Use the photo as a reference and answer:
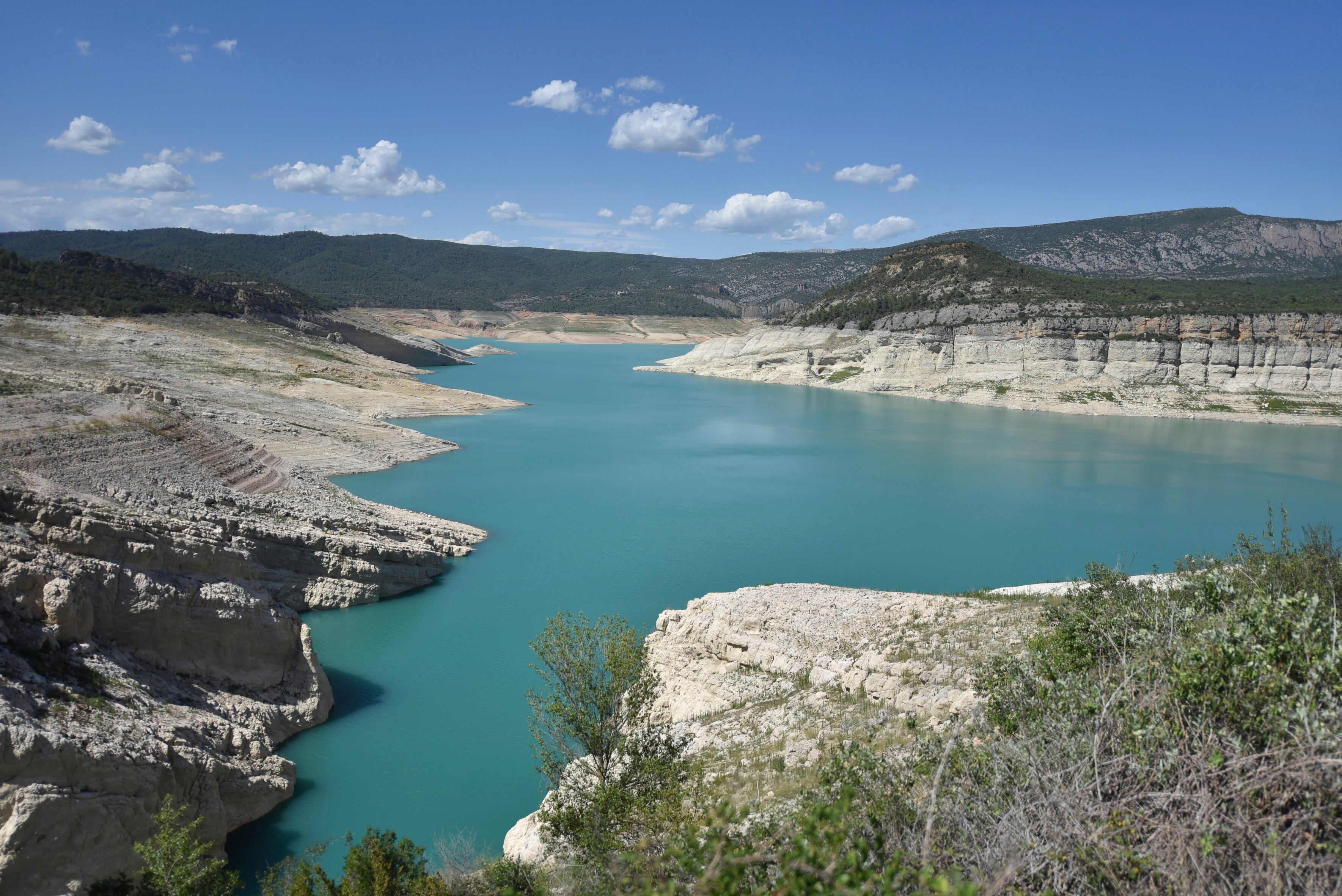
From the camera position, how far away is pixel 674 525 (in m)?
30.0

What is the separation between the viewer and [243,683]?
14.6 m

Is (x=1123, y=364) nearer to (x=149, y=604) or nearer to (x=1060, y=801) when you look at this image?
(x=1060, y=801)

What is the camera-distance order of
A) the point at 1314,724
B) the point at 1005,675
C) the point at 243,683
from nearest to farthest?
the point at 1314,724
the point at 1005,675
the point at 243,683

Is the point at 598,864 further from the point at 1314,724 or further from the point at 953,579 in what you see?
the point at 953,579

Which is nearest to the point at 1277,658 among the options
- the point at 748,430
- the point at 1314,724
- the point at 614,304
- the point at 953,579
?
the point at 1314,724

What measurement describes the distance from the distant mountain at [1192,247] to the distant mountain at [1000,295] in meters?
21.7

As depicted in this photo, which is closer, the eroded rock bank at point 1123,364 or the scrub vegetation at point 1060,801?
the scrub vegetation at point 1060,801

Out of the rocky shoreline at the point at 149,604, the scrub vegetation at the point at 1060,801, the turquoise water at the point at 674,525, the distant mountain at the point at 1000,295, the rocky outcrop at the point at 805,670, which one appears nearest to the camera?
the scrub vegetation at the point at 1060,801

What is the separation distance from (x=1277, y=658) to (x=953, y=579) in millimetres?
18243

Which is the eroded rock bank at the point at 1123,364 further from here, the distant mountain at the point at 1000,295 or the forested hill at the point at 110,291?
the forested hill at the point at 110,291

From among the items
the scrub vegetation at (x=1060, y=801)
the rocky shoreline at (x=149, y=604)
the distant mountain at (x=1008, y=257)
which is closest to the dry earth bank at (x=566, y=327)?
the distant mountain at (x=1008, y=257)

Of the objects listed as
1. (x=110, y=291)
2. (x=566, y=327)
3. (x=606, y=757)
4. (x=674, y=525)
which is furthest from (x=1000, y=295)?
(x=566, y=327)

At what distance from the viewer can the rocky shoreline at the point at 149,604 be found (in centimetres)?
944

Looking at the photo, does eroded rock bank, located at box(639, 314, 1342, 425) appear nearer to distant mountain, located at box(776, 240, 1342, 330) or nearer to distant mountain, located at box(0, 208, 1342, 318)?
distant mountain, located at box(776, 240, 1342, 330)
